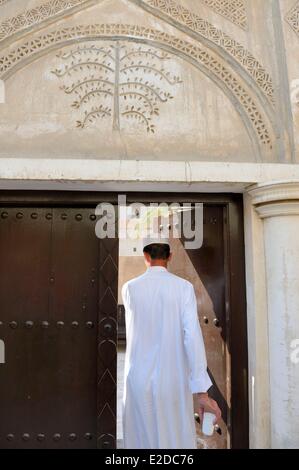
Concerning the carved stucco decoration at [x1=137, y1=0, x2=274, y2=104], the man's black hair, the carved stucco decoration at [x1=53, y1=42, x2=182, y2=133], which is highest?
the carved stucco decoration at [x1=137, y1=0, x2=274, y2=104]

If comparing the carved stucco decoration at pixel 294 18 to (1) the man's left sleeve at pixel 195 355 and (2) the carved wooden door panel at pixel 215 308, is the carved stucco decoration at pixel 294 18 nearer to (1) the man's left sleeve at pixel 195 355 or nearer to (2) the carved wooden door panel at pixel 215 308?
(2) the carved wooden door panel at pixel 215 308

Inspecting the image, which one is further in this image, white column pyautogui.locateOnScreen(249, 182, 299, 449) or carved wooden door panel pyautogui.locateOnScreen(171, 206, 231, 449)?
carved wooden door panel pyautogui.locateOnScreen(171, 206, 231, 449)

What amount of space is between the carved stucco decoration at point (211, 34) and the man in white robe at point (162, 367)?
1.52 meters

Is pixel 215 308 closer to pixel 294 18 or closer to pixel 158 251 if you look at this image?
pixel 158 251

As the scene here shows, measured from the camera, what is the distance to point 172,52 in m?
2.83

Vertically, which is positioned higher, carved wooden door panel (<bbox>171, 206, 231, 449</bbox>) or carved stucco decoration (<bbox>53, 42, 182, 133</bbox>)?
carved stucco decoration (<bbox>53, 42, 182, 133</bbox>)

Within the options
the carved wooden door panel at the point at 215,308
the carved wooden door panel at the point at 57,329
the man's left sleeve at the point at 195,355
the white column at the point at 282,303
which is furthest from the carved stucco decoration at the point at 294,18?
the man's left sleeve at the point at 195,355

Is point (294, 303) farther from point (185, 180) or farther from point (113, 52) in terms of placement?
point (113, 52)

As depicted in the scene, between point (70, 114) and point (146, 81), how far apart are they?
0.56m

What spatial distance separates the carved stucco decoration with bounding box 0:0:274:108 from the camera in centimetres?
275

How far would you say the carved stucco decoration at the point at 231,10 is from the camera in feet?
9.39

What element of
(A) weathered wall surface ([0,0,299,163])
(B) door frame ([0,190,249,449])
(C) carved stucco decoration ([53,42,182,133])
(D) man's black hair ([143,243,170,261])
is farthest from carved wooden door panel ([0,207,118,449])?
(C) carved stucco decoration ([53,42,182,133])

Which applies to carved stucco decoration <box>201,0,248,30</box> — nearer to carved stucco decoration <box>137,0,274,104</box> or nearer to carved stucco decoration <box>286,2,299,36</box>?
carved stucco decoration <box>137,0,274,104</box>
